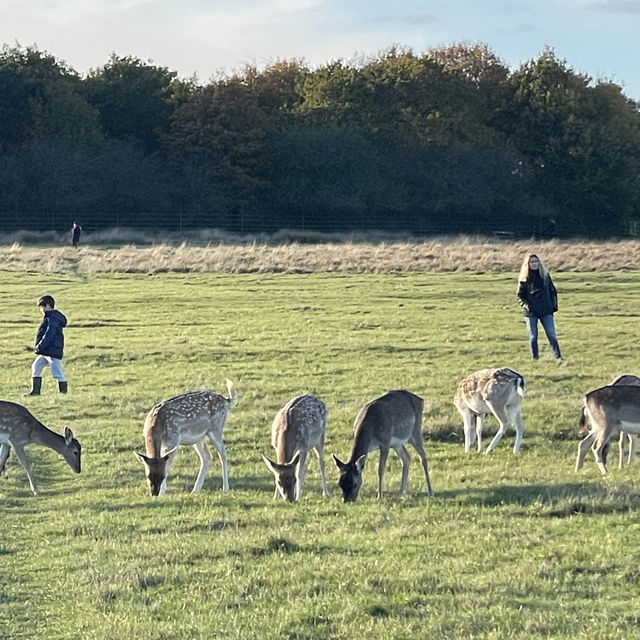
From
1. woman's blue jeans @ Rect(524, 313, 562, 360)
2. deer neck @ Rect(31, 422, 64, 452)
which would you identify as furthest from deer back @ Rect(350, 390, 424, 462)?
woman's blue jeans @ Rect(524, 313, 562, 360)

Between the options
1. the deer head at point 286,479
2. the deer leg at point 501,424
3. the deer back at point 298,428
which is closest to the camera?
the deer head at point 286,479

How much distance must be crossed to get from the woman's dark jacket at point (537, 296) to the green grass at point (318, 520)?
0.88m

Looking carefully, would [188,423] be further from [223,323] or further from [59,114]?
[59,114]

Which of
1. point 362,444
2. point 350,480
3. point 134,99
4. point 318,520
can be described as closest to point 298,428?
point 362,444

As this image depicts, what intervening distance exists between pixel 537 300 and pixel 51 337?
326 inches

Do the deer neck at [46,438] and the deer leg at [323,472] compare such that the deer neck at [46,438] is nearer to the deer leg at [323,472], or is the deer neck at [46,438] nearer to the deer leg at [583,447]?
the deer leg at [323,472]

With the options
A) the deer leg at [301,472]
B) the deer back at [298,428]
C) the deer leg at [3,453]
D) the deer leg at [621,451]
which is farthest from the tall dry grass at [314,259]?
the deer leg at [301,472]

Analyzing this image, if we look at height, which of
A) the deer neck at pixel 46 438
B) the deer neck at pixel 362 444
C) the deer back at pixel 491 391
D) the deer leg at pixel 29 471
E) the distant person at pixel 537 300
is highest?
the distant person at pixel 537 300

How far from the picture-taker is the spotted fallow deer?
39.8 ft

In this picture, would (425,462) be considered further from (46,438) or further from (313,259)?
(313,259)

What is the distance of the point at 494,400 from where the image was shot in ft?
45.5

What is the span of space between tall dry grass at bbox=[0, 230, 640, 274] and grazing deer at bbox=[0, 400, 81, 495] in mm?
27239

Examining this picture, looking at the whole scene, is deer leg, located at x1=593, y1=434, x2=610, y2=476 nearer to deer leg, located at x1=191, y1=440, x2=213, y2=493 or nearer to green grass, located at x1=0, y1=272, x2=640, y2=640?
green grass, located at x1=0, y1=272, x2=640, y2=640

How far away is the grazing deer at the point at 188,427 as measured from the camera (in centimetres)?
1244
